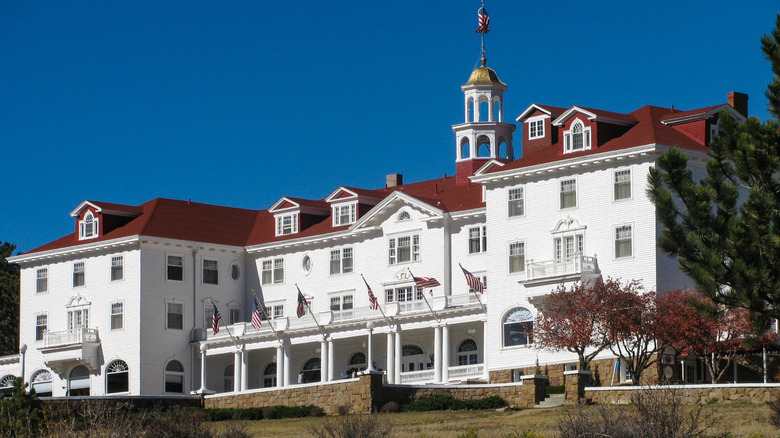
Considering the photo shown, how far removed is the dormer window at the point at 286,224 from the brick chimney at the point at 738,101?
951 inches

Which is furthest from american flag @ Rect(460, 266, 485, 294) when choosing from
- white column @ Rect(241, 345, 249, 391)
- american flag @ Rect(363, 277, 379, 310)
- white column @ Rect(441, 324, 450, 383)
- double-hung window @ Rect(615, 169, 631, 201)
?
white column @ Rect(241, 345, 249, 391)

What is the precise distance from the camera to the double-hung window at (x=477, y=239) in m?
71.5

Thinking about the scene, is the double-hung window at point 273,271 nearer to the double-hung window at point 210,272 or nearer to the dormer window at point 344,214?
the double-hung window at point 210,272

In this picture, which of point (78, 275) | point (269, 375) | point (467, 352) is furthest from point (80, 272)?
point (467, 352)

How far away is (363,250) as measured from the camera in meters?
77.3

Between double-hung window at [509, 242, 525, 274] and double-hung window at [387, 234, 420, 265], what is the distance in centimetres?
822

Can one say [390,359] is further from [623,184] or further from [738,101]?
[738,101]

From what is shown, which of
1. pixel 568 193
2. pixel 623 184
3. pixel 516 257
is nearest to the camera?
pixel 623 184

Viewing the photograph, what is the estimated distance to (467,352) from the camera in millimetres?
71875

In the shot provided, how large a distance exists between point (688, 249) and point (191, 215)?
4647 cm

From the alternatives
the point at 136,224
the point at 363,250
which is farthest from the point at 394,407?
the point at 136,224

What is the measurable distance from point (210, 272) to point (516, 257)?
2061 centimetres

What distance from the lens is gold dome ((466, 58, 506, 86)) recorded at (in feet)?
263

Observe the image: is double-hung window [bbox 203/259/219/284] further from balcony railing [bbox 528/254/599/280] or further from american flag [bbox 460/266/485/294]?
balcony railing [bbox 528/254/599/280]
